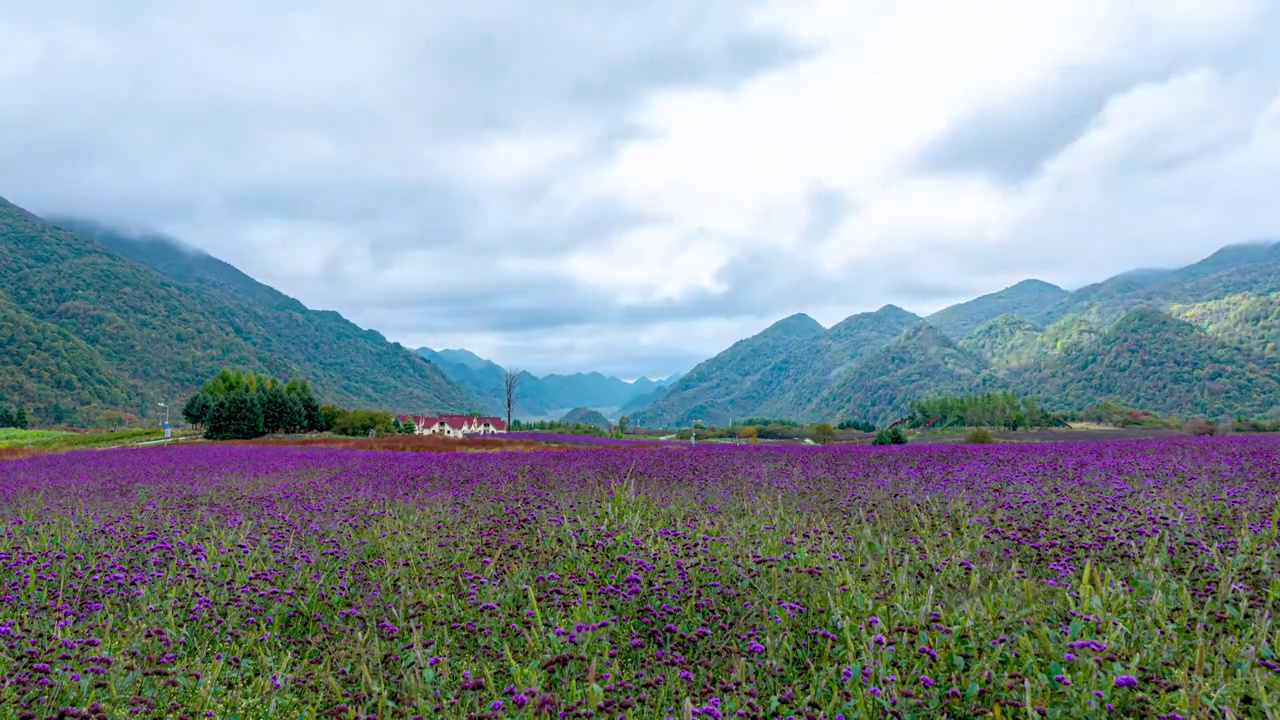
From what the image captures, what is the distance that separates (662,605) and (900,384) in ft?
619

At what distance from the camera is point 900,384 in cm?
17862

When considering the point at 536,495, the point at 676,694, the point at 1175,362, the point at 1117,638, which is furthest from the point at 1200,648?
the point at 1175,362

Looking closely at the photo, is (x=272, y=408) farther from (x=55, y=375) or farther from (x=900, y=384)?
(x=900, y=384)

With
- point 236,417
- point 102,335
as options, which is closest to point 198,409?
point 236,417

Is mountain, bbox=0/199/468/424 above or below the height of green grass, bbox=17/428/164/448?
above

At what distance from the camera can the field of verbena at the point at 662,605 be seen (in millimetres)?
2865

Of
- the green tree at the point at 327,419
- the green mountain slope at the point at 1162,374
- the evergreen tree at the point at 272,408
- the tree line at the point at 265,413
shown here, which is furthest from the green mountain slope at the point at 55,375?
the green mountain slope at the point at 1162,374

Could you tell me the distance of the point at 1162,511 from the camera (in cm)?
496

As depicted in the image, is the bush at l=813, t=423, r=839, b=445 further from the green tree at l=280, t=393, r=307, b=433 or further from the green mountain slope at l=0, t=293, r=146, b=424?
the green mountain slope at l=0, t=293, r=146, b=424

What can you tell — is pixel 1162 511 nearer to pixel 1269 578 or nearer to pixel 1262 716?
pixel 1269 578

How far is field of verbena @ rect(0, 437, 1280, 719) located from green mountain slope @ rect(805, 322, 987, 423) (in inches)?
6399

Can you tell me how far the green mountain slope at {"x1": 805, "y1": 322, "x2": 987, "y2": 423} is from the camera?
548 ft

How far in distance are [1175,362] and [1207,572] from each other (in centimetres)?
14848

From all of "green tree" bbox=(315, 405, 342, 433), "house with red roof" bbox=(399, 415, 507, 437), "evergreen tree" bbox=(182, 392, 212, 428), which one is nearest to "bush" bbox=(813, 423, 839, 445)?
"green tree" bbox=(315, 405, 342, 433)
